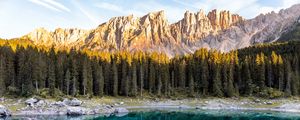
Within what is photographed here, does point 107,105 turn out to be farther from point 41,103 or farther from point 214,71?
point 214,71

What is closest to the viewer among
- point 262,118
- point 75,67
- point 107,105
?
point 262,118

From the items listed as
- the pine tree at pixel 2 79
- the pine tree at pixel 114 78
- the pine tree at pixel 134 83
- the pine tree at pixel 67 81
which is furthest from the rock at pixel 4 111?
the pine tree at pixel 134 83

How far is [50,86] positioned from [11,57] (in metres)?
14.2

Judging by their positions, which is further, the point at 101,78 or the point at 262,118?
the point at 101,78

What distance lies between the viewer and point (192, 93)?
107125 millimetres

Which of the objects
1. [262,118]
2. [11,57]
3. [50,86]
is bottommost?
[262,118]

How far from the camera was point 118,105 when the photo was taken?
8894cm

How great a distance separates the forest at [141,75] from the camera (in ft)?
302

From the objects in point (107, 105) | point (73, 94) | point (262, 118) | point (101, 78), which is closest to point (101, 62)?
point (101, 78)

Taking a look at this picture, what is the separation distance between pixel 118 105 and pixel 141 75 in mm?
24500

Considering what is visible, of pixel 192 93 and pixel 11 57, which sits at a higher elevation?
pixel 11 57

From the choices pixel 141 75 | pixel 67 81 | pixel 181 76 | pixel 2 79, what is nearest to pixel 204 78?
pixel 181 76

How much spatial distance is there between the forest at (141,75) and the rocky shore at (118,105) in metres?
6.44

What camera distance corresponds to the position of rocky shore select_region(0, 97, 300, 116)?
7341cm
